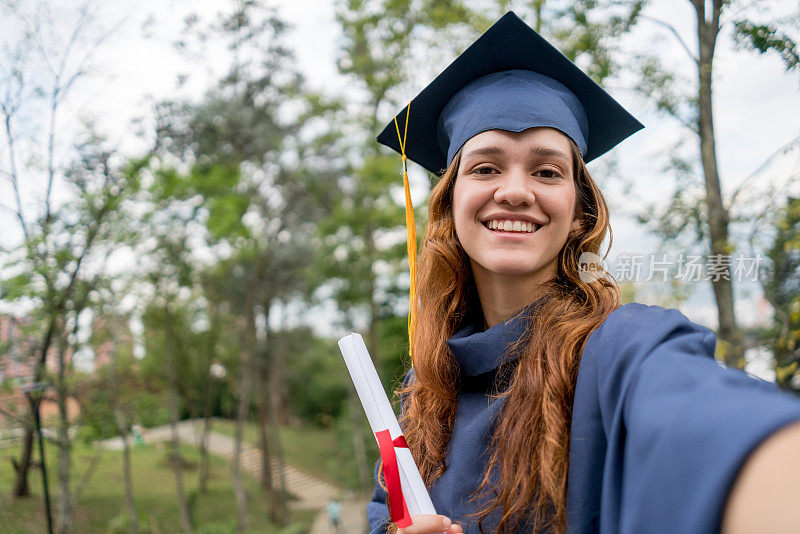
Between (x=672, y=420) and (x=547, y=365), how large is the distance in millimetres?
436

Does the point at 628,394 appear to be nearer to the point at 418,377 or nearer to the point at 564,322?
the point at 564,322

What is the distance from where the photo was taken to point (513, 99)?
129 cm

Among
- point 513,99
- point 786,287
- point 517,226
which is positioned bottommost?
point 786,287

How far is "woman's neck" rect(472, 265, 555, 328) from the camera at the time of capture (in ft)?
4.34

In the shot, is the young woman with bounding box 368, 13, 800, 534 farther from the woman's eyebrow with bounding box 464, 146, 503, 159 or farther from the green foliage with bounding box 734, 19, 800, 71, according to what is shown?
the green foliage with bounding box 734, 19, 800, 71

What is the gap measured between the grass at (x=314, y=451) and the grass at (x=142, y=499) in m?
2.47

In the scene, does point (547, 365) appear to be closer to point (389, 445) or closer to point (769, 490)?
point (389, 445)

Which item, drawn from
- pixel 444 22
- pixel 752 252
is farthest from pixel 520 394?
pixel 444 22

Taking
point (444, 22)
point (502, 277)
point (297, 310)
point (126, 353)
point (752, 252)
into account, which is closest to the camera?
point (502, 277)

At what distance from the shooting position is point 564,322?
1152 millimetres

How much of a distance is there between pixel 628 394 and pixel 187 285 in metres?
12.8

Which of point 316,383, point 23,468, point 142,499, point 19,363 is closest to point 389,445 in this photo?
point 19,363

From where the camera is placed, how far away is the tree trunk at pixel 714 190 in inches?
120

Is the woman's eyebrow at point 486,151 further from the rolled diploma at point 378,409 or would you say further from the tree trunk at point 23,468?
the tree trunk at point 23,468
